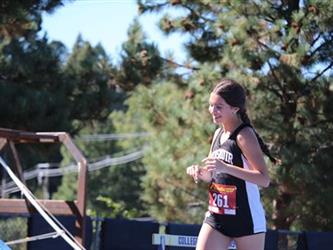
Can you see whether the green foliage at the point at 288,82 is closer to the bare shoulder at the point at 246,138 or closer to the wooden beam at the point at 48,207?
the wooden beam at the point at 48,207

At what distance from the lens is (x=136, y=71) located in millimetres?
Answer: 11766

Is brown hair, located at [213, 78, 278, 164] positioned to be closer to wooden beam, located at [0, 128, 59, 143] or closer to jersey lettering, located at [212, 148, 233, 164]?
jersey lettering, located at [212, 148, 233, 164]

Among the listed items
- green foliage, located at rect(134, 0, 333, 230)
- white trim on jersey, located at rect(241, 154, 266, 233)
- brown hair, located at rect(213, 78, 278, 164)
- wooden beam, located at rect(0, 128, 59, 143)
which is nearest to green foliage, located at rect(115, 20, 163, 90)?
green foliage, located at rect(134, 0, 333, 230)

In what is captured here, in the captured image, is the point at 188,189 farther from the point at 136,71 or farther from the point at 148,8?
the point at 148,8

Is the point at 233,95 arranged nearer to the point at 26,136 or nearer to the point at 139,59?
the point at 26,136

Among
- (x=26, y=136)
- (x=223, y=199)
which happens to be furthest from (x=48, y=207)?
(x=223, y=199)

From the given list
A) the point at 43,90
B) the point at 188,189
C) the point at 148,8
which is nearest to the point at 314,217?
the point at 188,189

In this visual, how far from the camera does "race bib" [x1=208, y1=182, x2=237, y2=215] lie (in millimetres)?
4305

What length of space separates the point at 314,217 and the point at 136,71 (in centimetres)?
361

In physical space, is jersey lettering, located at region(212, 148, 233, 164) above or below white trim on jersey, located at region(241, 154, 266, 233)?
above

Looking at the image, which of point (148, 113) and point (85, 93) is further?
point (85, 93)

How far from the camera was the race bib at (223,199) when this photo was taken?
4305 millimetres

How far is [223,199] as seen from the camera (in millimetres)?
4332

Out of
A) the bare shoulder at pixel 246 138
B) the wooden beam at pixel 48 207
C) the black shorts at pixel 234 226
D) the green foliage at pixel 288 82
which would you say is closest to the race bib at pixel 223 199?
the black shorts at pixel 234 226
